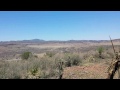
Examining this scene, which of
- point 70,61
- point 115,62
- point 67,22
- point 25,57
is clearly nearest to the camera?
point 115,62

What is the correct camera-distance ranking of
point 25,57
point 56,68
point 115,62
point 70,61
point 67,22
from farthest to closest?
point 67,22
point 25,57
point 70,61
point 56,68
point 115,62

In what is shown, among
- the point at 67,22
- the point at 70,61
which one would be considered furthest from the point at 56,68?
the point at 67,22

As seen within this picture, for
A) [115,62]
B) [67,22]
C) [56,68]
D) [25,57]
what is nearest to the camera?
[115,62]
